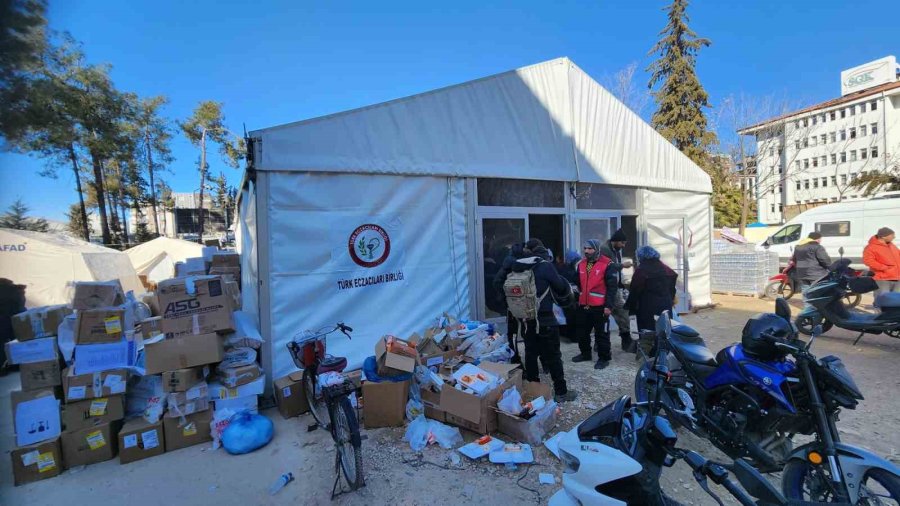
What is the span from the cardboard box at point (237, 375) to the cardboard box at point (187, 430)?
0.96ft

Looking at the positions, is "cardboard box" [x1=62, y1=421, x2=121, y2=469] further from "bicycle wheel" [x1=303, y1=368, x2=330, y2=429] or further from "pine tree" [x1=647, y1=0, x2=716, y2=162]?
"pine tree" [x1=647, y1=0, x2=716, y2=162]

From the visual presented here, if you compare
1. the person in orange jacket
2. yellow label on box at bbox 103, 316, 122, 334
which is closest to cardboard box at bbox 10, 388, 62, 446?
yellow label on box at bbox 103, 316, 122, 334

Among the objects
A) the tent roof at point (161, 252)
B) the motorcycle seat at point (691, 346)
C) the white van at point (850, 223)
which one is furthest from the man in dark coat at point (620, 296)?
the tent roof at point (161, 252)

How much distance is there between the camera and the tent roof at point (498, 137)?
4730 millimetres

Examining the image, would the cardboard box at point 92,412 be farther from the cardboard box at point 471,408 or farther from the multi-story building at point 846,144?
the multi-story building at point 846,144

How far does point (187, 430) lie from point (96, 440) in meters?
0.68

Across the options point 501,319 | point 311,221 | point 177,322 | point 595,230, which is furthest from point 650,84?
point 177,322

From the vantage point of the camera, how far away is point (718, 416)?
9.10ft

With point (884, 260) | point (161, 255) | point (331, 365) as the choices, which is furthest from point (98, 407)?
point (161, 255)

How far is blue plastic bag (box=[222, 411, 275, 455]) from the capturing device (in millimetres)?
3480

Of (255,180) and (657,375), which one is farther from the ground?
(255,180)

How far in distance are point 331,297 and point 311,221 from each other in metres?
0.93

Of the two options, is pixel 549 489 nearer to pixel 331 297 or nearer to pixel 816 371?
pixel 816 371

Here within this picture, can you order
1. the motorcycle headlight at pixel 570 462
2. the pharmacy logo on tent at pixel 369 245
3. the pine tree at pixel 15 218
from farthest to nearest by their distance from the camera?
the pharmacy logo on tent at pixel 369 245, the motorcycle headlight at pixel 570 462, the pine tree at pixel 15 218
